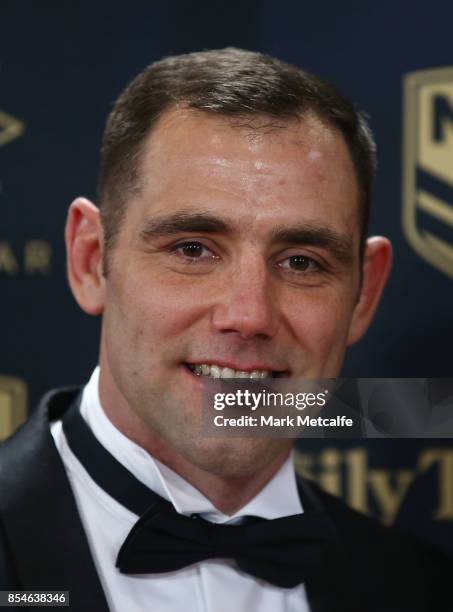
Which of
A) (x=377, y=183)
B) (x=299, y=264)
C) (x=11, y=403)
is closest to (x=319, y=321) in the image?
(x=299, y=264)

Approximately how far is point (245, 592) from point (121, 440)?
26 cm

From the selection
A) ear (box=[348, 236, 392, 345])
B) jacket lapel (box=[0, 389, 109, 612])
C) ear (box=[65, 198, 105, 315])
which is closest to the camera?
jacket lapel (box=[0, 389, 109, 612])

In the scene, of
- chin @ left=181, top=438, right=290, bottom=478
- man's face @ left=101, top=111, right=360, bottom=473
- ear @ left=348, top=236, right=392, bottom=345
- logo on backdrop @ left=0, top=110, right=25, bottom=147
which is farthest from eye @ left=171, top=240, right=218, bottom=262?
logo on backdrop @ left=0, top=110, right=25, bottom=147

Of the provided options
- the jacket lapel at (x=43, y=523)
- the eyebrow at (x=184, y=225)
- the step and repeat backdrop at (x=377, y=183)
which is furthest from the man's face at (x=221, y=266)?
the step and repeat backdrop at (x=377, y=183)

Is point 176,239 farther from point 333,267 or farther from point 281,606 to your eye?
point 281,606

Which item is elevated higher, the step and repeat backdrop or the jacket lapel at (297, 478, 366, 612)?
the step and repeat backdrop

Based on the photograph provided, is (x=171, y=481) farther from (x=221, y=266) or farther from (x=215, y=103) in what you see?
(x=215, y=103)

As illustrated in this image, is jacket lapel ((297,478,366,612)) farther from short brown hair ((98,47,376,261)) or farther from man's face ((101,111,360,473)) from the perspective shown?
short brown hair ((98,47,376,261))

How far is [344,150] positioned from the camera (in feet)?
4.03

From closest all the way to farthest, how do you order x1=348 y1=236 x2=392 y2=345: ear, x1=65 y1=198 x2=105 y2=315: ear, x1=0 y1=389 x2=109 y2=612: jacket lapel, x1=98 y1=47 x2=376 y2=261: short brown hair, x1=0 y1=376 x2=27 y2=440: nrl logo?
1. x1=0 y1=389 x2=109 y2=612: jacket lapel
2. x1=98 y1=47 x2=376 y2=261: short brown hair
3. x1=65 y1=198 x2=105 y2=315: ear
4. x1=348 y1=236 x2=392 y2=345: ear
5. x1=0 y1=376 x2=27 y2=440: nrl logo

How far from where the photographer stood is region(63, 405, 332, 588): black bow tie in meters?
1.11

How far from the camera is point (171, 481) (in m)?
1.20

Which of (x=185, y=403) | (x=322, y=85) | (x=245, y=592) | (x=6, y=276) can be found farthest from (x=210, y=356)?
(x=6, y=276)

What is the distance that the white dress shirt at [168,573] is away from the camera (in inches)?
44.3
